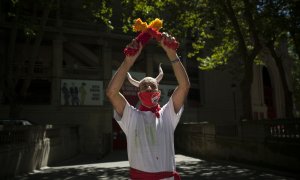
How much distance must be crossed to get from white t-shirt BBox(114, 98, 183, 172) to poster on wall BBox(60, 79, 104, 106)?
83.9 feet

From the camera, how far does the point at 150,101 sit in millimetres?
3678

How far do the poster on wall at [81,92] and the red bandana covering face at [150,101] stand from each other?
25491 millimetres

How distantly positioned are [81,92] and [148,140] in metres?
26.2

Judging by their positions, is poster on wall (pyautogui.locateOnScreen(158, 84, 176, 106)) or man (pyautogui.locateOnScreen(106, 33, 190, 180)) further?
poster on wall (pyautogui.locateOnScreen(158, 84, 176, 106))

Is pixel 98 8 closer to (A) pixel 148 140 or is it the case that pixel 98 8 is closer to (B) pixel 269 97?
(A) pixel 148 140

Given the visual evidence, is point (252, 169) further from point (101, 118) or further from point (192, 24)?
point (101, 118)

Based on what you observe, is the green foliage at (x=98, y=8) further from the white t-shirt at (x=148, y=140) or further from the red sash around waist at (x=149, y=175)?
the red sash around waist at (x=149, y=175)

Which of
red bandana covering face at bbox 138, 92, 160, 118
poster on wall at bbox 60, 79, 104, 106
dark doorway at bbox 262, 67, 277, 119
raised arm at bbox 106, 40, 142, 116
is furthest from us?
dark doorway at bbox 262, 67, 277, 119

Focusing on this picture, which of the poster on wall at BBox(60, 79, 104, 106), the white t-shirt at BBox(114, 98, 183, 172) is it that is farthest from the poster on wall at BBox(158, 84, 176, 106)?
the white t-shirt at BBox(114, 98, 183, 172)

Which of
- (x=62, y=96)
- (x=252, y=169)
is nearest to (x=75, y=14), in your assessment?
(x=62, y=96)

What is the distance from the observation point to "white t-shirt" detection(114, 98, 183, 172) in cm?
345

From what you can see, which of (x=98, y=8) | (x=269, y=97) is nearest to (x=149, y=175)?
(x=98, y=8)

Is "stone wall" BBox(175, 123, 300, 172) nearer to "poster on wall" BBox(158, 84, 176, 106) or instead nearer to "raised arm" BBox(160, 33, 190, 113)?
"poster on wall" BBox(158, 84, 176, 106)

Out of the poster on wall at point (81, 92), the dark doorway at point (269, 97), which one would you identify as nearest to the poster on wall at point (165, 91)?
the poster on wall at point (81, 92)
